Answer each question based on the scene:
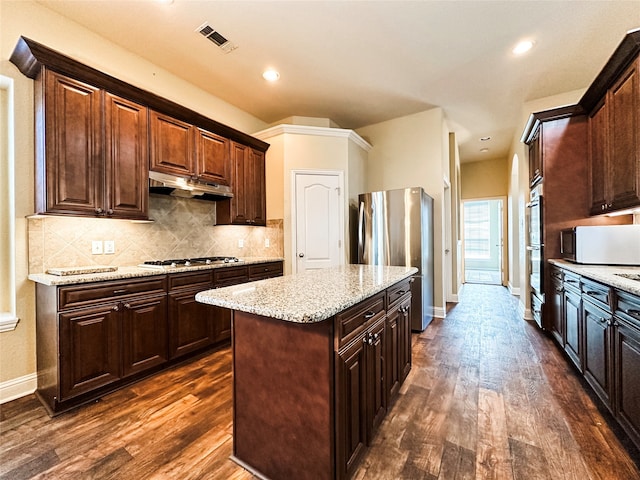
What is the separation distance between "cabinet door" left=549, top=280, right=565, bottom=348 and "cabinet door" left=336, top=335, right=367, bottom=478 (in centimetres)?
239

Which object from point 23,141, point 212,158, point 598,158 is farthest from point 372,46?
point 23,141

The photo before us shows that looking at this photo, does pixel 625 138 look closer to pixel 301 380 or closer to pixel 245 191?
pixel 301 380

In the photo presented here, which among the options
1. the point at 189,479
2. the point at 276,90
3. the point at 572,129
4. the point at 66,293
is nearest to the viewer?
the point at 189,479

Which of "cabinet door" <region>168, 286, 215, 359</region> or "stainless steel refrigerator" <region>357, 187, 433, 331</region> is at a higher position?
"stainless steel refrigerator" <region>357, 187, 433, 331</region>

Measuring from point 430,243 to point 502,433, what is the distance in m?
2.50

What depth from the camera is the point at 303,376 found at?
1216 millimetres

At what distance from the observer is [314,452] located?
1196mm

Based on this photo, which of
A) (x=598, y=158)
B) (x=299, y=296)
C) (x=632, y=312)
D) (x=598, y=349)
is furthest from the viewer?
(x=598, y=158)

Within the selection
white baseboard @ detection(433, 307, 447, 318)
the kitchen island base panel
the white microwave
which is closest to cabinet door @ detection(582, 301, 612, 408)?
the white microwave

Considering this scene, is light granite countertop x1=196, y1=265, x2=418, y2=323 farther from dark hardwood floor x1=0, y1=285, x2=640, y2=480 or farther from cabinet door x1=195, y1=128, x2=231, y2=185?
cabinet door x1=195, y1=128, x2=231, y2=185

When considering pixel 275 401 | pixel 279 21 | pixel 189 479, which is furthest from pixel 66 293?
pixel 279 21

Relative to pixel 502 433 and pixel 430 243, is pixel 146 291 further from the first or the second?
pixel 430 243

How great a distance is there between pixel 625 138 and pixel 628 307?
154 cm

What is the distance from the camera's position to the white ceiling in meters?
2.29
